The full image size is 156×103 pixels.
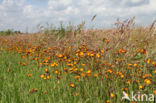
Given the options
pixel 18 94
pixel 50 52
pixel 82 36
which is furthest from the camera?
pixel 82 36

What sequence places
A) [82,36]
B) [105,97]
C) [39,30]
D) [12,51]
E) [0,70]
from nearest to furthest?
[105,97] < [0,70] < [82,36] < [12,51] < [39,30]

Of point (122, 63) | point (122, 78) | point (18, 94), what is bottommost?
point (18, 94)

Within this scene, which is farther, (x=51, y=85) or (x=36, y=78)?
(x=36, y=78)

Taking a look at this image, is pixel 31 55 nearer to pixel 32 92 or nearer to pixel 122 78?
pixel 32 92

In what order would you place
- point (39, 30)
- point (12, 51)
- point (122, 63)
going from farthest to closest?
point (39, 30)
point (12, 51)
point (122, 63)

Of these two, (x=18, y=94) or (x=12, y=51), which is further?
(x=12, y=51)

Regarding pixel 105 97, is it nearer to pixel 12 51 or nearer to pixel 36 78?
pixel 36 78

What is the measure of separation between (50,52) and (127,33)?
6.24 ft

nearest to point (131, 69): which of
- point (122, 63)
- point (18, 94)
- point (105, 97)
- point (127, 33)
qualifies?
point (122, 63)

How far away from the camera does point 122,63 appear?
2.22 meters

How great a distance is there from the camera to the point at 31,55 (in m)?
3.95

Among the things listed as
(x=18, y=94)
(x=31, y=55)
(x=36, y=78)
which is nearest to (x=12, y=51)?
(x=31, y=55)

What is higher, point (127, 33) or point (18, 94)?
point (127, 33)

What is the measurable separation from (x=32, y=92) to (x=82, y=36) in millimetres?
2342
